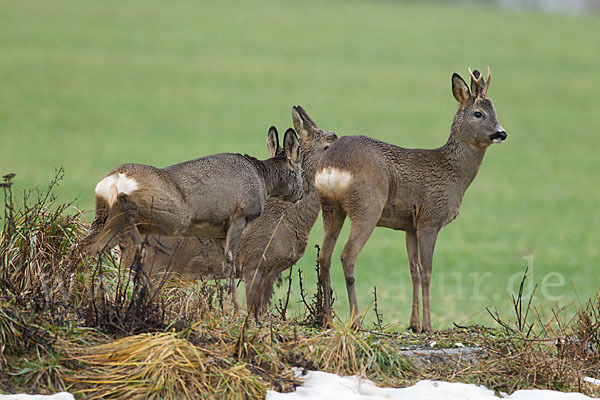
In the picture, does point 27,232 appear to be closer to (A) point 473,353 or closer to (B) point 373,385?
(B) point 373,385

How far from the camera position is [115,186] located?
22.3 ft

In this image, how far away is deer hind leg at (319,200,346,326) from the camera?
7656 mm

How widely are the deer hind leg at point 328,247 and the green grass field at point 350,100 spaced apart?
3.99 meters

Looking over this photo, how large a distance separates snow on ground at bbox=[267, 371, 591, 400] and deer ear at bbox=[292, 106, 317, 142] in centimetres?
342

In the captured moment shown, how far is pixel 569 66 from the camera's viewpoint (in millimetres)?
43781

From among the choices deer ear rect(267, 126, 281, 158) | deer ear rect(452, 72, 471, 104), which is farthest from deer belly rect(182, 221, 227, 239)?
deer ear rect(452, 72, 471, 104)

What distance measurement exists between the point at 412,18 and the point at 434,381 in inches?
1859

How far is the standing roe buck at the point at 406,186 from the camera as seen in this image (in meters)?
7.61

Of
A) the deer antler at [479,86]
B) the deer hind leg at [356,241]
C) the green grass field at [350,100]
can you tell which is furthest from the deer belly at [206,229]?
the green grass field at [350,100]

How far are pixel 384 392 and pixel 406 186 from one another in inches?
86.9

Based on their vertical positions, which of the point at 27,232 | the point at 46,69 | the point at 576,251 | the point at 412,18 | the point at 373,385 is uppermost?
the point at 412,18

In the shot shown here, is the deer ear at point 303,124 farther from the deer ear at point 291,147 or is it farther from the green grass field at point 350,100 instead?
the green grass field at point 350,100

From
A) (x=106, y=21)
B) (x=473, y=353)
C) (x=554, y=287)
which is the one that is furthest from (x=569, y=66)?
(x=473, y=353)

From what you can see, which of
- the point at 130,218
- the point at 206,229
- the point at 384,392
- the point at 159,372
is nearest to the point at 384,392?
the point at 384,392
